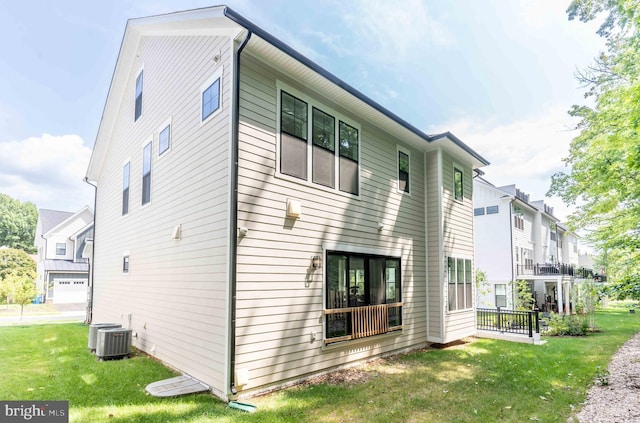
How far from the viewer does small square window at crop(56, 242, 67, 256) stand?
27.1 metres

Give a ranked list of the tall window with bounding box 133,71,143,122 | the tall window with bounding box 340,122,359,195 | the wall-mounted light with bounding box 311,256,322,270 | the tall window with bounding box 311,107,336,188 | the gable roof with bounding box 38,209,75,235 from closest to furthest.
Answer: the wall-mounted light with bounding box 311,256,322,270, the tall window with bounding box 311,107,336,188, the tall window with bounding box 340,122,359,195, the tall window with bounding box 133,71,143,122, the gable roof with bounding box 38,209,75,235

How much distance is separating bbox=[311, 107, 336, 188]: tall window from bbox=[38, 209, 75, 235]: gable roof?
1157 inches

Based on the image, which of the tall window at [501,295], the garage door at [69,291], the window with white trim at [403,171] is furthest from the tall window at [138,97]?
the garage door at [69,291]

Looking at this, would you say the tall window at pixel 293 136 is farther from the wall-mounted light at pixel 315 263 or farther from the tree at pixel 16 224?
the tree at pixel 16 224

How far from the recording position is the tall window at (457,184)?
10.5 meters

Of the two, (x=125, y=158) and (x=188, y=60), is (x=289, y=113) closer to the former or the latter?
(x=188, y=60)

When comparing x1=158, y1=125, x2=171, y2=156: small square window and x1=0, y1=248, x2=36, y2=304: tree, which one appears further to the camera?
x1=0, y1=248, x2=36, y2=304: tree

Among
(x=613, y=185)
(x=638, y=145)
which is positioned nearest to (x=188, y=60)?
(x=638, y=145)

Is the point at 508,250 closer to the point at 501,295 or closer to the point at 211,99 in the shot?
the point at 501,295

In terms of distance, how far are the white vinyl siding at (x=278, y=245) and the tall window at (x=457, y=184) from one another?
3950 mm

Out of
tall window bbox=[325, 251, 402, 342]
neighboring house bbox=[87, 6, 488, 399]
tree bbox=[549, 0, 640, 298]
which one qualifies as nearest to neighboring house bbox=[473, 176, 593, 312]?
tree bbox=[549, 0, 640, 298]

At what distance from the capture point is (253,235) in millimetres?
5469
